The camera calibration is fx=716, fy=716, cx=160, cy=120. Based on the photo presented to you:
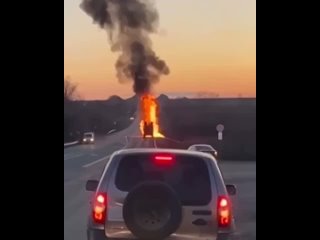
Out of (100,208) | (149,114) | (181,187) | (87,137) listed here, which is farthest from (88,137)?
(181,187)

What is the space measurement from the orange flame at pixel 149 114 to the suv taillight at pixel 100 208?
0.95 meters

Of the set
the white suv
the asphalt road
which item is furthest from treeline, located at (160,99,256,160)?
the white suv

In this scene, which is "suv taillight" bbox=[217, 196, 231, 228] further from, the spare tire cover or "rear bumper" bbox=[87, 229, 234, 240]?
the spare tire cover

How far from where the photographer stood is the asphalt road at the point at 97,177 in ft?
17.5

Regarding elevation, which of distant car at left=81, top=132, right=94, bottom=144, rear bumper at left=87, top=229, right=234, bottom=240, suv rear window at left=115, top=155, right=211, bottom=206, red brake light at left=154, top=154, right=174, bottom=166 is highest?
distant car at left=81, top=132, right=94, bottom=144

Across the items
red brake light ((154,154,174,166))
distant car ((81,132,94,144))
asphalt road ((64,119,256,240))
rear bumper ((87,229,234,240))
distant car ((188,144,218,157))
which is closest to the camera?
rear bumper ((87,229,234,240))

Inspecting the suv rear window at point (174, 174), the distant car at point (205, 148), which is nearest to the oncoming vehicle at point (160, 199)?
the suv rear window at point (174, 174)

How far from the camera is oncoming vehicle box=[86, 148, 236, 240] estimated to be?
14.4ft

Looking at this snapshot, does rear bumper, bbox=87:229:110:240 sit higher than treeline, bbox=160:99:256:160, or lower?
lower

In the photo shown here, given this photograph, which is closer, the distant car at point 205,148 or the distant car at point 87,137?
the distant car at point 205,148

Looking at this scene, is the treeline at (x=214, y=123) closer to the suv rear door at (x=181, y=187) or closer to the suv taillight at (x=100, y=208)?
Result: the suv rear door at (x=181, y=187)

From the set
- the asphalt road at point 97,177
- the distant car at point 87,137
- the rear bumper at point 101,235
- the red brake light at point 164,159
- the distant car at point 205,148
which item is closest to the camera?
the rear bumper at point 101,235
